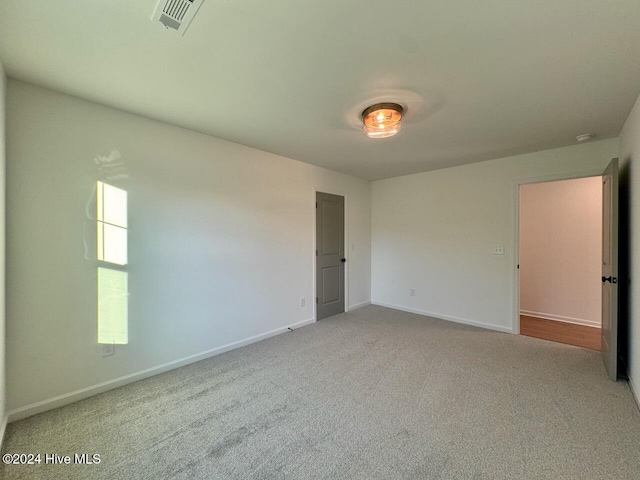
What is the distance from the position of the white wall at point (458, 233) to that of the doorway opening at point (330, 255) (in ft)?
3.14

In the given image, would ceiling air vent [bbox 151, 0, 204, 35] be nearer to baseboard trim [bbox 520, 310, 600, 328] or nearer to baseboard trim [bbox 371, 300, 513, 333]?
baseboard trim [bbox 371, 300, 513, 333]

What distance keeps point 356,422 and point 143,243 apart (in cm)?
241

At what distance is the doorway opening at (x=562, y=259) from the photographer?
3.98 metres

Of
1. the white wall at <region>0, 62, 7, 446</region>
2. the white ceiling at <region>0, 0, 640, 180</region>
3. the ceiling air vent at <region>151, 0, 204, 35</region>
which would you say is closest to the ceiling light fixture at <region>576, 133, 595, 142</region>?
the white ceiling at <region>0, 0, 640, 180</region>

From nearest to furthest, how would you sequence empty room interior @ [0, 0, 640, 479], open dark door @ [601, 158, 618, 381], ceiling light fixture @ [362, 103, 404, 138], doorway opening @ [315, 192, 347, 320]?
empty room interior @ [0, 0, 640, 479]
ceiling light fixture @ [362, 103, 404, 138]
open dark door @ [601, 158, 618, 381]
doorway opening @ [315, 192, 347, 320]

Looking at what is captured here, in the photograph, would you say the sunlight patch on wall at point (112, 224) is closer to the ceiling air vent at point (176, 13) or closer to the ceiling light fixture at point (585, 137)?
the ceiling air vent at point (176, 13)

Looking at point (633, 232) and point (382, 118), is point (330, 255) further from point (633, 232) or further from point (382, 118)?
point (633, 232)

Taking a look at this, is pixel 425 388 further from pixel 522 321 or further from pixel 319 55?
pixel 522 321

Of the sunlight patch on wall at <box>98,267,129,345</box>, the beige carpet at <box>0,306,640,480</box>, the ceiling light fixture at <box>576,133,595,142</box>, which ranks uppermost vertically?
the ceiling light fixture at <box>576,133,595,142</box>

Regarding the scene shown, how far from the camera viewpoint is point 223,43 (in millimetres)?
1514

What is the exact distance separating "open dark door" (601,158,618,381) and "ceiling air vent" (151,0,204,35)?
142 inches

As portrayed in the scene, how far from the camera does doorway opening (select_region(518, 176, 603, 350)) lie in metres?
3.98

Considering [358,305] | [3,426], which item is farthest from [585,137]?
[3,426]

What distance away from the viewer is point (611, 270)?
2.46m
